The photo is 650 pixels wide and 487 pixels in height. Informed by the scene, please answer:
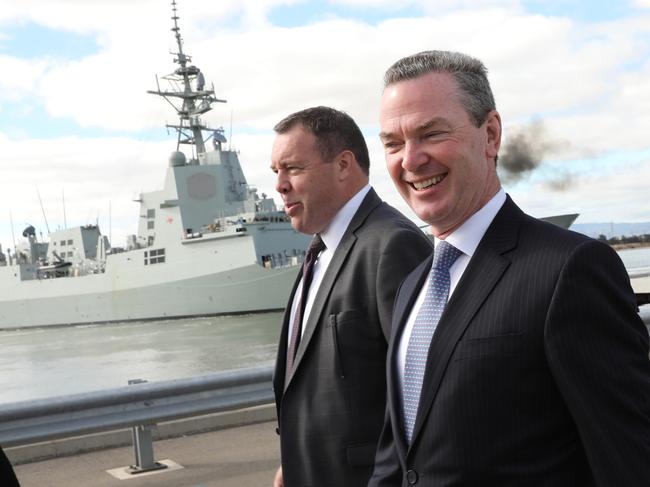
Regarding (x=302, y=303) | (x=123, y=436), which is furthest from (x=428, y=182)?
(x=123, y=436)

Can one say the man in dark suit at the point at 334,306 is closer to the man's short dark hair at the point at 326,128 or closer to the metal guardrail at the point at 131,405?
the man's short dark hair at the point at 326,128

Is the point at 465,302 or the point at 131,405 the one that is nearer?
the point at 465,302

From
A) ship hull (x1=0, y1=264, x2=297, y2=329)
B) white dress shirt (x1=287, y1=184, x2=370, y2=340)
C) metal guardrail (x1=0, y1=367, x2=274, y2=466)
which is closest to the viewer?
white dress shirt (x1=287, y1=184, x2=370, y2=340)

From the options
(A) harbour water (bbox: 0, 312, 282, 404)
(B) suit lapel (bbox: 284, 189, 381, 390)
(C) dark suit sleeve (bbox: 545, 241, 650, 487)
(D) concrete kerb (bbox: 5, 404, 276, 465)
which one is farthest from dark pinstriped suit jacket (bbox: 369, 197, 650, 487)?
(A) harbour water (bbox: 0, 312, 282, 404)

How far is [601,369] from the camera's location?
4.32ft

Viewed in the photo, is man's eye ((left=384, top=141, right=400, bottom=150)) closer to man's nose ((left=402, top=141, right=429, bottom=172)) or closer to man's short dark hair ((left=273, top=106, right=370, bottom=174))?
man's nose ((left=402, top=141, right=429, bottom=172))

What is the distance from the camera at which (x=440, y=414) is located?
4.74ft

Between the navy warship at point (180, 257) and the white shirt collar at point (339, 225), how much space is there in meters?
30.7

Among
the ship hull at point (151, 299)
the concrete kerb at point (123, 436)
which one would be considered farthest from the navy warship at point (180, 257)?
the concrete kerb at point (123, 436)

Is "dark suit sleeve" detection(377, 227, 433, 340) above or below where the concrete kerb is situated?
above

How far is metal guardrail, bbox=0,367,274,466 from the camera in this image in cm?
341

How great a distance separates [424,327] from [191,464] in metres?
2.81

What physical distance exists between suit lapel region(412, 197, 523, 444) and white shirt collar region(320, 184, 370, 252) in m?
0.96

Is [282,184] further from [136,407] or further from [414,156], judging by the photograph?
[136,407]
